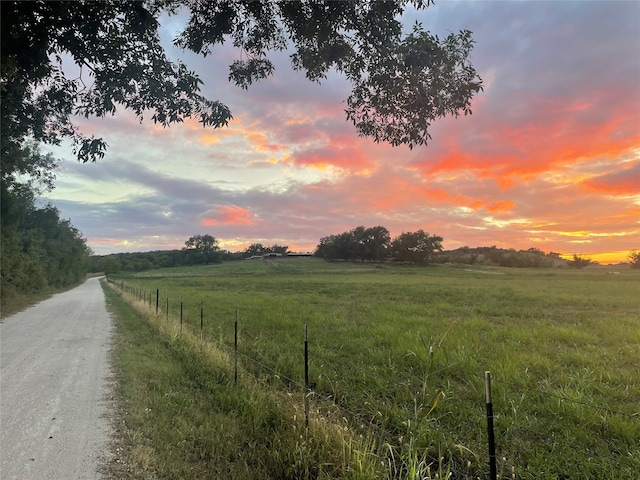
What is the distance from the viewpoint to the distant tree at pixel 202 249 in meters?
130

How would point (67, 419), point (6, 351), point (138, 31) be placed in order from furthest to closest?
point (6, 351) → point (67, 419) → point (138, 31)

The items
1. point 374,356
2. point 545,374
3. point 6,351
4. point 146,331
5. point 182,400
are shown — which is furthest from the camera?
point 146,331

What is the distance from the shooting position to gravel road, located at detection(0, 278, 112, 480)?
4.45m

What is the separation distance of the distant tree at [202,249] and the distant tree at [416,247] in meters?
62.5

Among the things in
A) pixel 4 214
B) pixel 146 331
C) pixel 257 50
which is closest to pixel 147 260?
pixel 4 214

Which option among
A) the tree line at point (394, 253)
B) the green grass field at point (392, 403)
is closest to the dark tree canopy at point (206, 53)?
the green grass field at point (392, 403)

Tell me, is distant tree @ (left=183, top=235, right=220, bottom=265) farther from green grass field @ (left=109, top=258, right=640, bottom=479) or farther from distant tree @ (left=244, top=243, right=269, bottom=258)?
green grass field @ (left=109, top=258, right=640, bottom=479)

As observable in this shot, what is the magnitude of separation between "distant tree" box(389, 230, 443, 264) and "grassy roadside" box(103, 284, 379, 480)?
→ 98746 mm

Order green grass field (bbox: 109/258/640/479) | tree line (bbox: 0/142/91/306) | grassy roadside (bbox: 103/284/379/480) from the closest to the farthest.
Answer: grassy roadside (bbox: 103/284/379/480) → green grass field (bbox: 109/258/640/479) → tree line (bbox: 0/142/91/306)

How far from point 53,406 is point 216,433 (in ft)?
10.4

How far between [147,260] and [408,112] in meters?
162

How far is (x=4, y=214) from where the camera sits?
82.7 feet

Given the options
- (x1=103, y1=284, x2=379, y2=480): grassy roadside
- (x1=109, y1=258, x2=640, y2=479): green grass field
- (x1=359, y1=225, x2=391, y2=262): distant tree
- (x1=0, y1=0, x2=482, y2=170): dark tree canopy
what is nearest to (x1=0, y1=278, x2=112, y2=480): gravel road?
(x1=103, y1=284, x2=379, y2=480): grassy roadside

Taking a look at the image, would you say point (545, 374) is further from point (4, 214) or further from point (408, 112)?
point (4, 214)
